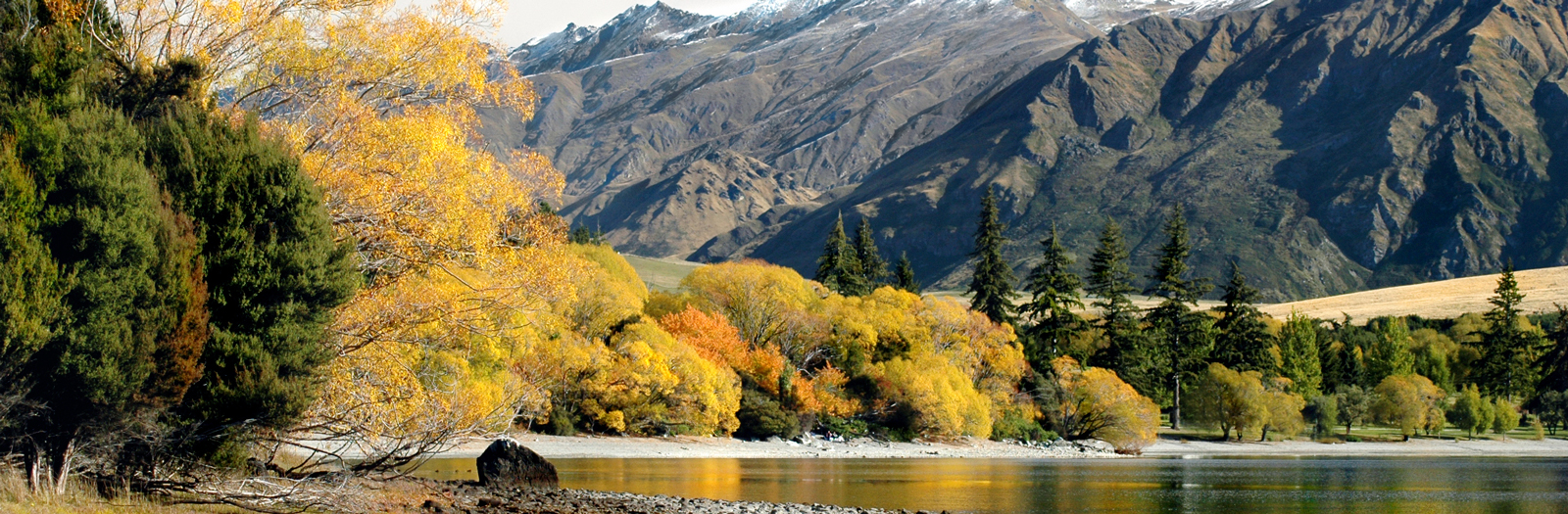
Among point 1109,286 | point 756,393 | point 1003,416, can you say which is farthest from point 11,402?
point 1109,286

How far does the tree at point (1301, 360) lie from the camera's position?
10800cm

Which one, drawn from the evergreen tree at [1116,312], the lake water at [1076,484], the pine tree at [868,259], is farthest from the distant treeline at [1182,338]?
the lake water at [1076,484]

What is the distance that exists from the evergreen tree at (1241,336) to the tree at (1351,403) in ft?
30.0

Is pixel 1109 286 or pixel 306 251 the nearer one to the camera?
pixel 306 251

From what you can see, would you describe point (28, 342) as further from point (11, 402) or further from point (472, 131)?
point (472, 131)

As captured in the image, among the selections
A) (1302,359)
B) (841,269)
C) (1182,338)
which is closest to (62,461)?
(841,269)

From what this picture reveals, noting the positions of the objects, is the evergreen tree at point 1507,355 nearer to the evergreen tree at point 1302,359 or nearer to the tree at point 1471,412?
the tree at point 1471,412

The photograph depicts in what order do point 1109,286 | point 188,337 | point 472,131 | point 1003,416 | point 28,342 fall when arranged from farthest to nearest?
point 1109,286
point 1003,416
point 472,131
point 188,337
point 28,342

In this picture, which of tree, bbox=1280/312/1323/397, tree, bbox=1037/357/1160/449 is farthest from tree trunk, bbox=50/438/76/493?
tree, bbox=1280/312/1323/397

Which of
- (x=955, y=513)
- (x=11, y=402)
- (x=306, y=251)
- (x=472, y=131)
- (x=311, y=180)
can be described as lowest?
(x=955, y=513)

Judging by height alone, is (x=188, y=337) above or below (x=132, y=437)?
above

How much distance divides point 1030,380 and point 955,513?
182 ft

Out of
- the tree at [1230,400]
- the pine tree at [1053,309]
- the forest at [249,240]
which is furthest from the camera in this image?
the pine tree at [1053,309]

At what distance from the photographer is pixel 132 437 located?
63.1ft
